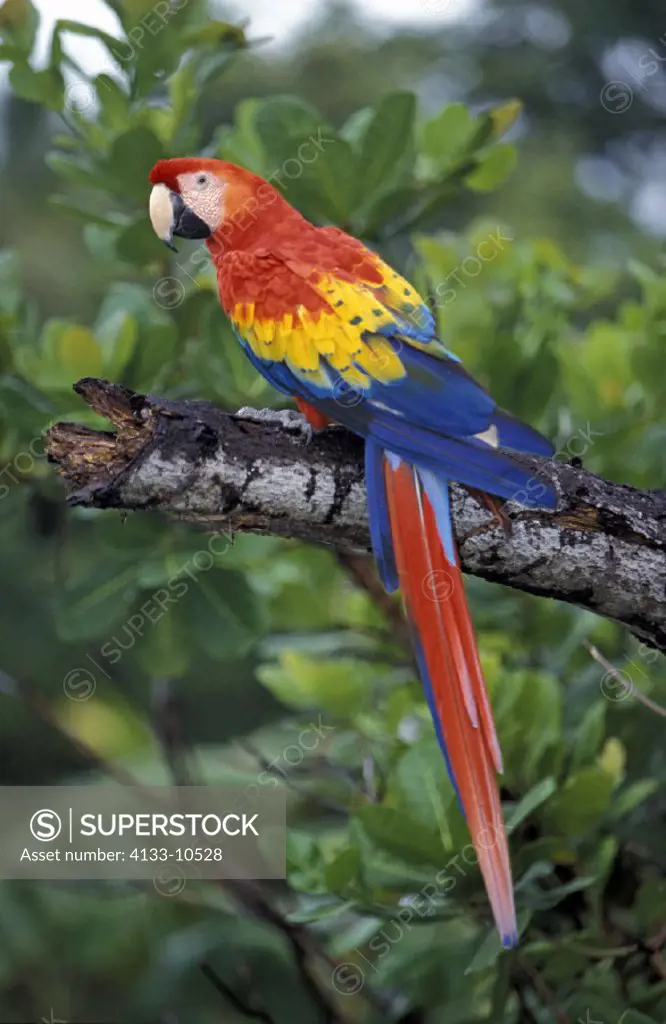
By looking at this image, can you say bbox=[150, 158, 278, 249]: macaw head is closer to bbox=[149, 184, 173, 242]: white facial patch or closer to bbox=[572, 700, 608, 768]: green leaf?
bbox=[149, 184, 173, 242]: white facial patch

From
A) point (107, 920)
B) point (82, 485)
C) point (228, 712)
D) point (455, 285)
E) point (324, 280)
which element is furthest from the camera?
point (228, 712)

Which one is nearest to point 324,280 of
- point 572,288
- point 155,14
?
point 155,14

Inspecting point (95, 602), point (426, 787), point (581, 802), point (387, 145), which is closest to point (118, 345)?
point (95, 602)

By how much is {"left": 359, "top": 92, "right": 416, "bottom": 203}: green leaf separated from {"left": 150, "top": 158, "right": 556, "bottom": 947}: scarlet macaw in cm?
16

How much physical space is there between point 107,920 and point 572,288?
4.72ft

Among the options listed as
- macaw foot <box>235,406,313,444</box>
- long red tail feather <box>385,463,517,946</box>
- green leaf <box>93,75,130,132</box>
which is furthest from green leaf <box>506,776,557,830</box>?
green leaf <box>93,75,130,132</box>

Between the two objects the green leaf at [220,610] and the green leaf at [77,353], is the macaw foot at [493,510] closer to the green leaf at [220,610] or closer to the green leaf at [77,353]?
the green leaf at [220,610]

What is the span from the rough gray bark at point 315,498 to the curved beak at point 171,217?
374 millimetres

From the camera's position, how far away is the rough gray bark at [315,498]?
2.70 feet

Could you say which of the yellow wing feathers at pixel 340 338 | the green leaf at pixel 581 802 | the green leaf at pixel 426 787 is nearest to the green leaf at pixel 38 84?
the yellow wing feathers at pixel 340 338

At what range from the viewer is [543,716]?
1170mm

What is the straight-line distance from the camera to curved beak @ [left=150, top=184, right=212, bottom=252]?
1237 mm

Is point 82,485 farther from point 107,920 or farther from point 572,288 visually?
point 107,920

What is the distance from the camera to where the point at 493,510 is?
96 cm
